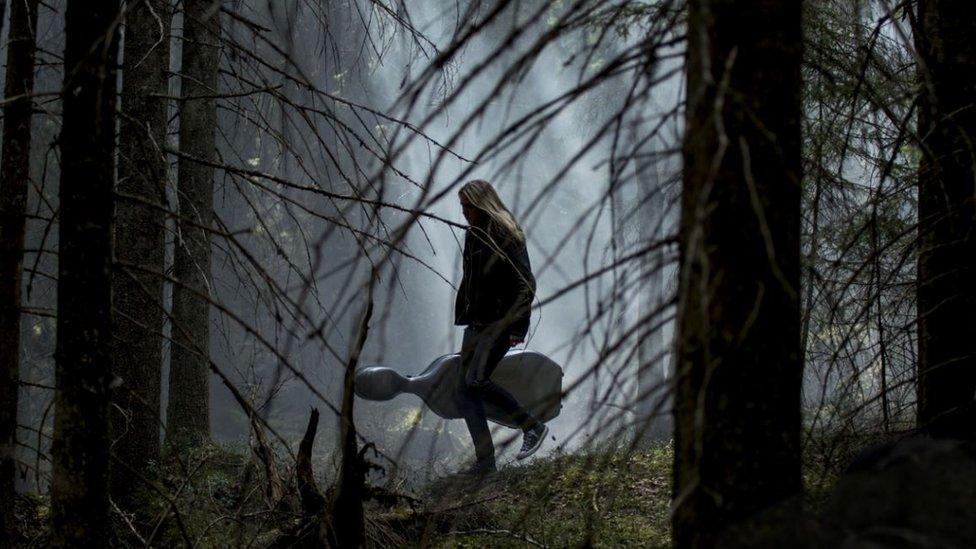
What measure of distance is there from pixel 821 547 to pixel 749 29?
100 centimetres

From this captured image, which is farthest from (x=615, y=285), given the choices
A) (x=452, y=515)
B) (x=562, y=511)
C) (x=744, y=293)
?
(x=562, y=511)

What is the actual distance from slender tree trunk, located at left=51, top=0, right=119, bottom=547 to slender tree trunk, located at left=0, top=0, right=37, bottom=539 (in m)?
0.59

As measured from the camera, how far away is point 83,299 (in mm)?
2209

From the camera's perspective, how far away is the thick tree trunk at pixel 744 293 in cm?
160

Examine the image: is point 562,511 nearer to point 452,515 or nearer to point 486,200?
point 452,515

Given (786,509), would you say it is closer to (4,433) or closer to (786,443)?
(786,443)

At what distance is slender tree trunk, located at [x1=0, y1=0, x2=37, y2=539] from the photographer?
2.70 metres

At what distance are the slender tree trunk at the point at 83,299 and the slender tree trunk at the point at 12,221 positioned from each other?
0.59 m

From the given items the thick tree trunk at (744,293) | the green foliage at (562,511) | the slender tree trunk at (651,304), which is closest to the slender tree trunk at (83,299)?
the slender tree trunk at (651,304)

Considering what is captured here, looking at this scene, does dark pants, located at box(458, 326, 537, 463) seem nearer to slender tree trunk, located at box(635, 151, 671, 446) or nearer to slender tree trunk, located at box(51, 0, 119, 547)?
slender tree trunk, located at box(635, 151, 671, 446)

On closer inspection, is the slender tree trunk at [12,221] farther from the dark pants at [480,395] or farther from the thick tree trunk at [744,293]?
the dark pants at [480,395]

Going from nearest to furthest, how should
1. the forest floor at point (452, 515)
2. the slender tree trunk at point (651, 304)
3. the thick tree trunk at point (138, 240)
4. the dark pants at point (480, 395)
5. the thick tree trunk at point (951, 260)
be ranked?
the slender tree trunk at point (651, 304) < the thick tree trunk at point (951, 260) < the forest floor at point (452, 515) < the thick tree trunk at point (138, 240) < the dark pants at point (480, 395)

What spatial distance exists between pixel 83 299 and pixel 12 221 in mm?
839

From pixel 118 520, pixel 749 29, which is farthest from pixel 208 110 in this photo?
pixel 749 29
